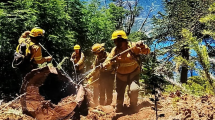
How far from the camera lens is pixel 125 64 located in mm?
6297

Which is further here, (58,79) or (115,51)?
(58,79)

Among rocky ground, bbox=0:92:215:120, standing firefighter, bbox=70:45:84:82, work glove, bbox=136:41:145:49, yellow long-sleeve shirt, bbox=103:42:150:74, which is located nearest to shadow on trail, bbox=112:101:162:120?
rocky ground, bbox=0:92:215:120

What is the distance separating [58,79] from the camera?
275 inches

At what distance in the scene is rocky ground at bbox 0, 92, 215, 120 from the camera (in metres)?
4.09

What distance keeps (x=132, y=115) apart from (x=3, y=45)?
9.63 meters

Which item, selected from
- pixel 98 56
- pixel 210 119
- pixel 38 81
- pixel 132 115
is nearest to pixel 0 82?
pixel 98 56

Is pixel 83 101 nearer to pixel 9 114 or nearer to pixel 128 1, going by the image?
pixel 9 114

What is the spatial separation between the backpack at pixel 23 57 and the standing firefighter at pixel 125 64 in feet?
6.48

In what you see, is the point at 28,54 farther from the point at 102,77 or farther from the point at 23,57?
the point at 102,77

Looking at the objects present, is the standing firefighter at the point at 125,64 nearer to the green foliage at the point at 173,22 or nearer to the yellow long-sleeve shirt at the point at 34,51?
the yellow long-sleeve shirt at the point at 34,51

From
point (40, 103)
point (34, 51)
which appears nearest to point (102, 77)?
point (34, 51)

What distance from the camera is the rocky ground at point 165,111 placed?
409cm

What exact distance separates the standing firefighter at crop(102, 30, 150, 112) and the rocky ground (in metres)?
0.40

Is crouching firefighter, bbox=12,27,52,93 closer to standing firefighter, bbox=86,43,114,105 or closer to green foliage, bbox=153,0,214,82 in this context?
standing firefighter, bbox=86,43,114,105
